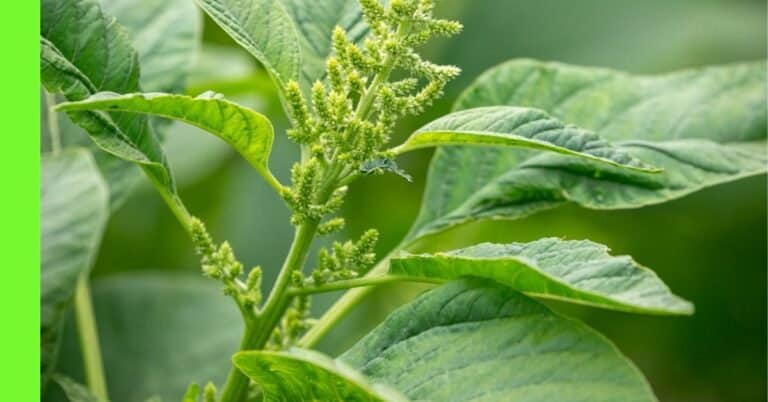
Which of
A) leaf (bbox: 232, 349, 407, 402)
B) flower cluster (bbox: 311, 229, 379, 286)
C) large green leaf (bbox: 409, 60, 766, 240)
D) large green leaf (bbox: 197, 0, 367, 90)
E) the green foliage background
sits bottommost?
the green foliage background

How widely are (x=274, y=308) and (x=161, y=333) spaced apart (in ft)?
1.66

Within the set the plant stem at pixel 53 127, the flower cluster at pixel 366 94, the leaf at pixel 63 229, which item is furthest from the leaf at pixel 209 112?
the plant stem at pixel 53 127

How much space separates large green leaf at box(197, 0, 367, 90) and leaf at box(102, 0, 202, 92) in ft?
0.56

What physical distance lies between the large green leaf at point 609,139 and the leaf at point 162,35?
22 centimetres

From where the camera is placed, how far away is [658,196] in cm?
67

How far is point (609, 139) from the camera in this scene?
76 cm

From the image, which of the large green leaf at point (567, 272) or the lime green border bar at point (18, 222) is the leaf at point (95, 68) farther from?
the large green leaf at point (567, 272)

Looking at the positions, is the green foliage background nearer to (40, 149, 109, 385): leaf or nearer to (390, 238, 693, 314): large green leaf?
(40, 149, 109, 385): leaf

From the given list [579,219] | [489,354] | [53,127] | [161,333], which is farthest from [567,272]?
[579,219]

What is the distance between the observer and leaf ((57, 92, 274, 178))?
49 centimetres

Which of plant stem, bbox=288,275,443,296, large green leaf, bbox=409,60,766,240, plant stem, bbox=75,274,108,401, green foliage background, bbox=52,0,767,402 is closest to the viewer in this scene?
plant stem, bbox=288,275,443,296

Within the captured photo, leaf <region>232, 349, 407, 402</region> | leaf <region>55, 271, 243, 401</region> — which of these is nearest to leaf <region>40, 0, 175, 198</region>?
leaf <region>232, 349, 407, 402</region>

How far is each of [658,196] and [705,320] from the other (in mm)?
983

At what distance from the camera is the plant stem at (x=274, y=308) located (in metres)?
0.57
